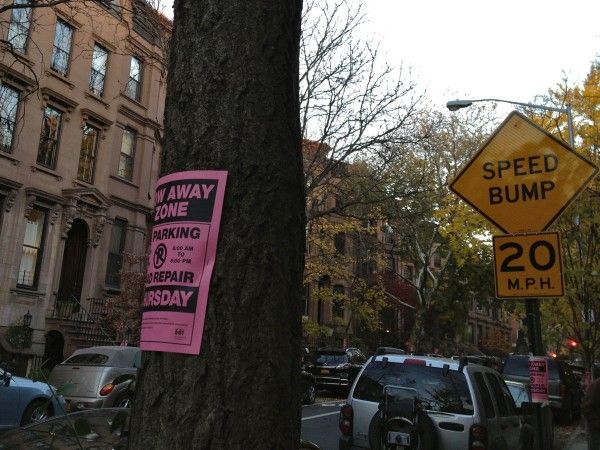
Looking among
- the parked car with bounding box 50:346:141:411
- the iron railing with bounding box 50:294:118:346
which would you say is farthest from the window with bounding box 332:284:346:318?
the parked car with bounding box 50:346:141:411

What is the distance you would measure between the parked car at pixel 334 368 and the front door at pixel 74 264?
29.7ft

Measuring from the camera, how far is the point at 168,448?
1.88 meters

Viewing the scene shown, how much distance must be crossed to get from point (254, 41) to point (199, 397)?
123 cm

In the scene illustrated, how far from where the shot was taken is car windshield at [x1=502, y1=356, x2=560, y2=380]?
18109mm

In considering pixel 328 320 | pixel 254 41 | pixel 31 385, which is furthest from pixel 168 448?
pixel 328 320

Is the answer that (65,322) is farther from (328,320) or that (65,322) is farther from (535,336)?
(328,320)

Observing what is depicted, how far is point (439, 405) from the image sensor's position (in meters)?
7.05

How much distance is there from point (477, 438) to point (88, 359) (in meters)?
8.97

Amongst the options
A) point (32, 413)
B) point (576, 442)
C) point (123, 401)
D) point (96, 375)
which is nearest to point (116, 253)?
point (123, 401)

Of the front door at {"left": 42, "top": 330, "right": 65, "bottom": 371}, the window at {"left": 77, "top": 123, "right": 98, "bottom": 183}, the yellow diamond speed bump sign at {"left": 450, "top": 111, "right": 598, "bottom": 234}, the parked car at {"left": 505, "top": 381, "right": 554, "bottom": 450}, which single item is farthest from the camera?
the window at {"left": 77, "top": 123, "right": 98, "bottom": 183}

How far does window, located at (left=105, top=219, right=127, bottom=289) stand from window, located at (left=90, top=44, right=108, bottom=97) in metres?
5.06

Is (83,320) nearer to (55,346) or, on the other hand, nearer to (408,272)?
(55,346)

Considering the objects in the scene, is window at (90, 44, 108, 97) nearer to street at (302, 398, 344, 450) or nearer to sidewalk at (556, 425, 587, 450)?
street at (302, 398, 344, 450)

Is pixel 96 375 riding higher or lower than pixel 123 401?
higher
